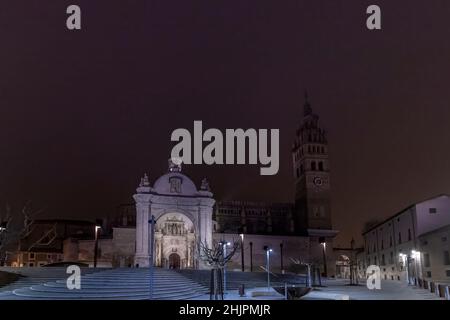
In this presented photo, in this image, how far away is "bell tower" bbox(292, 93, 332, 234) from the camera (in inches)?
3100

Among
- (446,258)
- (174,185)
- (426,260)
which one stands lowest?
(426,260)

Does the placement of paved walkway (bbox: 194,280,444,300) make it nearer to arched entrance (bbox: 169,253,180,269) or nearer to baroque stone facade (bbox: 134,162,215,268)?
baroque stone facade (bbox: 134,162,215,268)

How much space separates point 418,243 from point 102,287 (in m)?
34.2

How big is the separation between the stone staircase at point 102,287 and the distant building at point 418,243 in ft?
61.6

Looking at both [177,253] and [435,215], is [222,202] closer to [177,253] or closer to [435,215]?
[177,253]

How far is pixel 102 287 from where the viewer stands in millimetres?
24125

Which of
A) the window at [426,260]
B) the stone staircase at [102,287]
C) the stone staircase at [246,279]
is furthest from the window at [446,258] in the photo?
the stone staircase at [102,287]

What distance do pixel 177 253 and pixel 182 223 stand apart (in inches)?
149

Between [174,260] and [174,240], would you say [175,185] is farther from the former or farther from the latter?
[174,260]

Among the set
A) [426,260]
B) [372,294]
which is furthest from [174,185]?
[372,294]

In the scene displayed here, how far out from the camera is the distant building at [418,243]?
43.2 m
